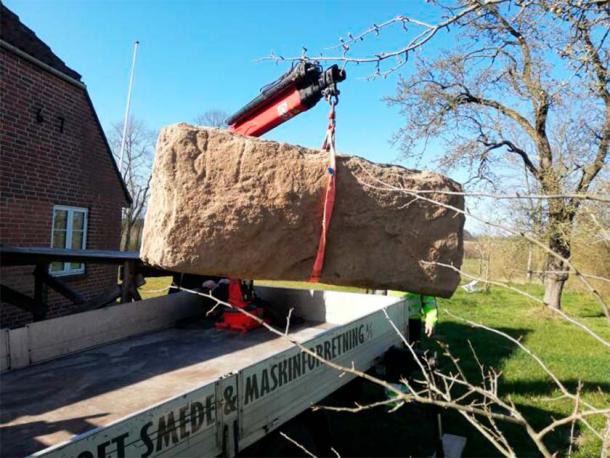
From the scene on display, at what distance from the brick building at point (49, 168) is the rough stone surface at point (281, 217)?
19.8 ft

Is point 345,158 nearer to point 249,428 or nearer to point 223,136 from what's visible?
point 223,136

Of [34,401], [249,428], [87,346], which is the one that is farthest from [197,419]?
[87,346]

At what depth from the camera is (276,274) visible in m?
2.94

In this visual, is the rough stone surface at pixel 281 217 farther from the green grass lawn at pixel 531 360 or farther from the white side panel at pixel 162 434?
the green grass lawn at pixel 531 360

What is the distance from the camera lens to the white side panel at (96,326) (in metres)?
3.46

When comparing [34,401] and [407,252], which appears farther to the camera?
[407,252]

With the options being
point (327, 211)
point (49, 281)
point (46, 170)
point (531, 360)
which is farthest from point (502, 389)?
point (46, 170)

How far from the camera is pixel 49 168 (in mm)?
8602

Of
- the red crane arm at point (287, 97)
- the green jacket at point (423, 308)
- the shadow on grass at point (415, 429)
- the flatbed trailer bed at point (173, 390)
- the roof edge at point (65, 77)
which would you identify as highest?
the roof edge at point (65, 77)

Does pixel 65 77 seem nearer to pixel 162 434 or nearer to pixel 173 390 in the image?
pixel 173 390

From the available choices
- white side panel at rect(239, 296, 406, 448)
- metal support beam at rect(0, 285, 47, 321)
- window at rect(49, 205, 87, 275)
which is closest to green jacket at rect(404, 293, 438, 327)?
white side panel at rect(239, 296, 406, 448)

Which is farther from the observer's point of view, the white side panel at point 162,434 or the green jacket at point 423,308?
the green jacket at point 423,308

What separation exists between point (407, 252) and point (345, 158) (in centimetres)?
74

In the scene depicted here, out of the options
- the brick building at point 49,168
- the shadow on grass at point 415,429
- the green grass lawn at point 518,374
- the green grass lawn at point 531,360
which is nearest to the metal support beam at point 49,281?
the green grass lawn at point 518,374
